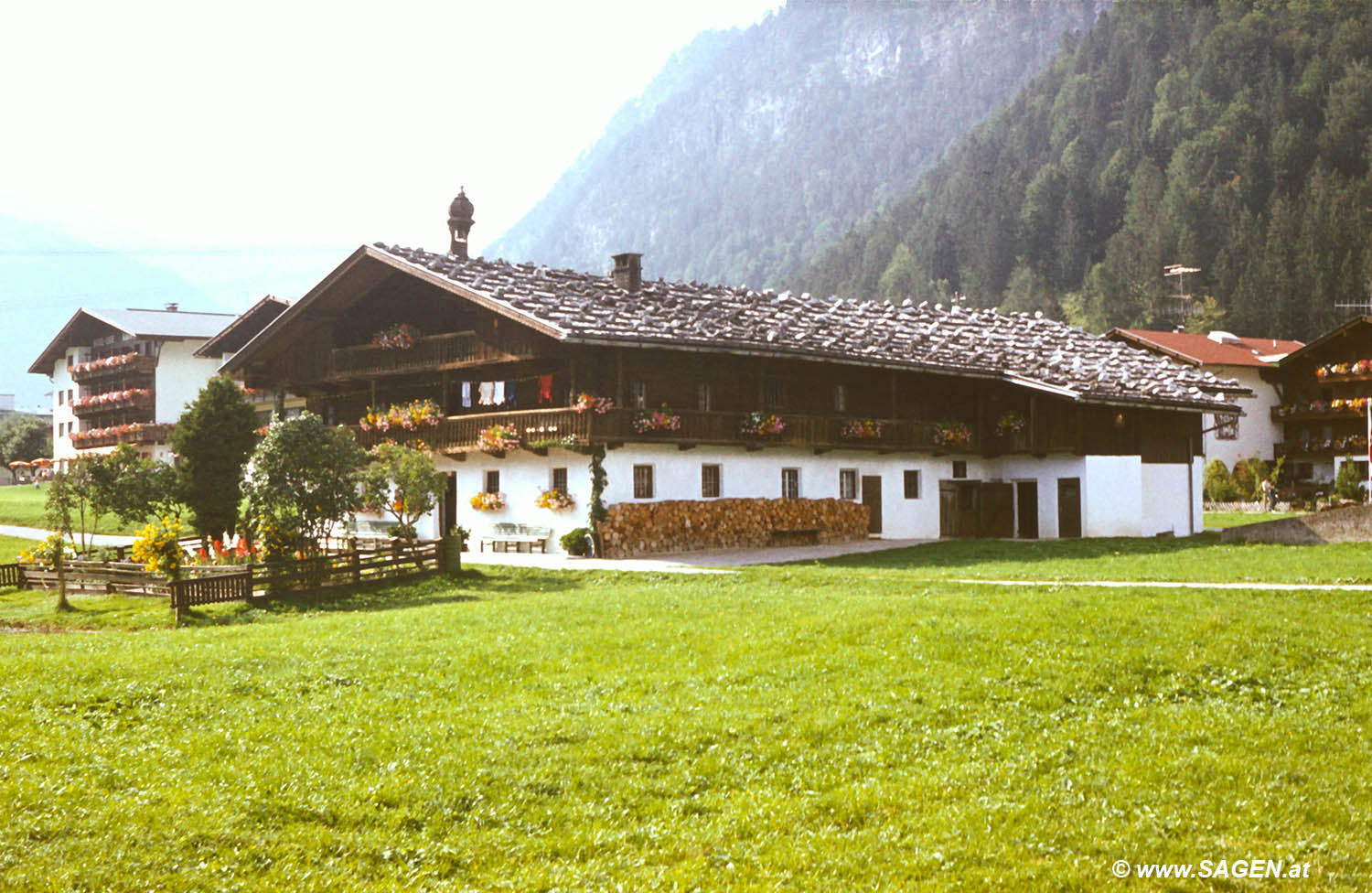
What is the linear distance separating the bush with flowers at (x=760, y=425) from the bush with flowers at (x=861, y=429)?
2752 millimetres

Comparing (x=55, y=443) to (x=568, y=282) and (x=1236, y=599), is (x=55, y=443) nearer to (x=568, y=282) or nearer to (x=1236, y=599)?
(x=568, y=282)

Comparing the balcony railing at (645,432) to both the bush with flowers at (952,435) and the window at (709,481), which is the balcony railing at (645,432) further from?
the window at (709,481)

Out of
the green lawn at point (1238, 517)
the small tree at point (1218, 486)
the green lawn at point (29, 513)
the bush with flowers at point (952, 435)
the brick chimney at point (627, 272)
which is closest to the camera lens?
the brick chimney at point (627, 272)

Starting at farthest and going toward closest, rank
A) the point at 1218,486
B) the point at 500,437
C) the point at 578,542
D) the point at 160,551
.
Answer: the point at 1218,486 < the point at 500,437 < the point at 578,542 < the point at 160,551

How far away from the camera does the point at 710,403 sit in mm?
34562

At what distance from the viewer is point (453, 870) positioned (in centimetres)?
784

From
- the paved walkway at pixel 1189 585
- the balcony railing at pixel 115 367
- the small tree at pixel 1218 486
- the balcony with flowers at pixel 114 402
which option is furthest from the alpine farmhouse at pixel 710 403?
the balcony with flowers at pixel 114 402

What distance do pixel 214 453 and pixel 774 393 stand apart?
49.4 ft

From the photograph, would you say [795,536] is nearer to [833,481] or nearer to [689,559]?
[833,481]

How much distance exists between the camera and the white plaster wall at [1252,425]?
66062mm

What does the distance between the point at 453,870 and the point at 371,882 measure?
20.3 inches

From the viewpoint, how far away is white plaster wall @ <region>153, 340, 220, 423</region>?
213 feet

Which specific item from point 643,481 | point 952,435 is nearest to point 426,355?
point 643,481

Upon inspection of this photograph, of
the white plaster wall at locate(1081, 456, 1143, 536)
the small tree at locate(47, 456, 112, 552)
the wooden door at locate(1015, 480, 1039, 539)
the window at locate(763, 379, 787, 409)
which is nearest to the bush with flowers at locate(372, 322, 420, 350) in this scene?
the small tree at locate(47, 456, 112, 552)
